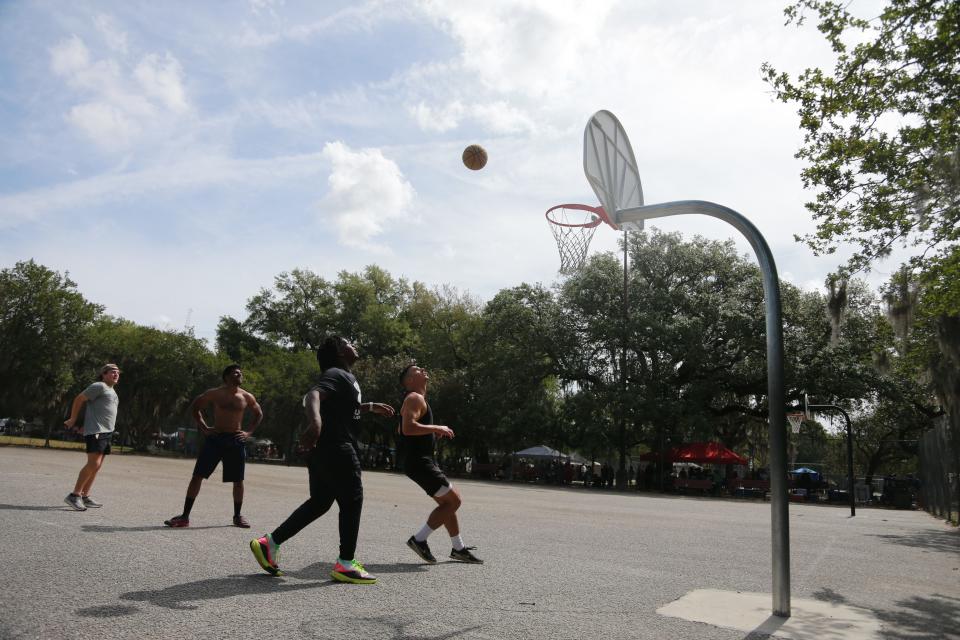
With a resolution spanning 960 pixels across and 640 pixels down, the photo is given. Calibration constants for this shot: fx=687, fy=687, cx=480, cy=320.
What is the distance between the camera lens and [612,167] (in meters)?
6.59

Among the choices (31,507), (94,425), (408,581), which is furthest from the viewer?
(94,425)

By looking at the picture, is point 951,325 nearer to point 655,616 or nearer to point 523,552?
point 523,552

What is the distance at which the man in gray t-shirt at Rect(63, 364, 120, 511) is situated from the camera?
8.48 metres

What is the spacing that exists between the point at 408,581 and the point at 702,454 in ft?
102

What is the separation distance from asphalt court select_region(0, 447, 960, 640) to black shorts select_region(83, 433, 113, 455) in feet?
2.52

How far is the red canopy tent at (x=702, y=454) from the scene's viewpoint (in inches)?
1314

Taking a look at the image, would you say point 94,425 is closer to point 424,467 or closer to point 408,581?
point 424,467

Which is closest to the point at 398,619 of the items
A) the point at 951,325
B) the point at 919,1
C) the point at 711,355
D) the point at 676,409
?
the point at 919,1

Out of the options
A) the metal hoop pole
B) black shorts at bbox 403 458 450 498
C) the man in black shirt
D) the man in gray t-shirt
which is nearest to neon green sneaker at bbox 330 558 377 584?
the man in black shirt

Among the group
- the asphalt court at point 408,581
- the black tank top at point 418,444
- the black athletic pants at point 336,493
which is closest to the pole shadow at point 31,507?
the asphalt court at point 408,581

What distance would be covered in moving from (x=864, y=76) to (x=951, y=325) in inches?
223

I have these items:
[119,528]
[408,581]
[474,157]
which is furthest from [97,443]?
[474,157]

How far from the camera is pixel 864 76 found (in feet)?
37.3

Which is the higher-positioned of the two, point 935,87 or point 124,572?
point 935,87
